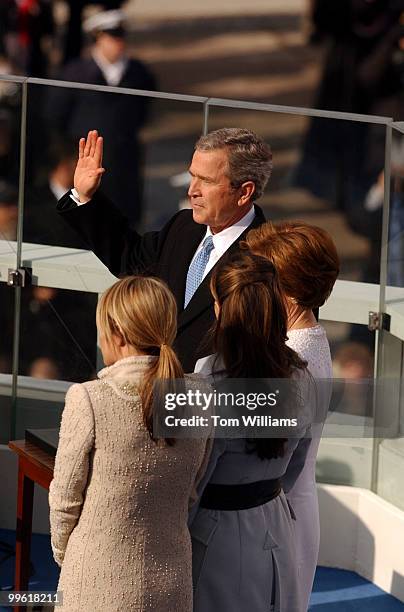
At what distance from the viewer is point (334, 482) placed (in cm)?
489

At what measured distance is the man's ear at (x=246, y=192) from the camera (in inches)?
144

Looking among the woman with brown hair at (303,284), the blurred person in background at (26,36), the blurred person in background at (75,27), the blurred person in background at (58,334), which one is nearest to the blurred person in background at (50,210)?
the blurred person in background at (58,334)

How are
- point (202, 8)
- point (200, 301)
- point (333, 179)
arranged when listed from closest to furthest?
point (200, 301), point (333, 179), point (202, 8)

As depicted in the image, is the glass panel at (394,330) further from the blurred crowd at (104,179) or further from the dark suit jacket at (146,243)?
the dark suit jacket at (146,243)

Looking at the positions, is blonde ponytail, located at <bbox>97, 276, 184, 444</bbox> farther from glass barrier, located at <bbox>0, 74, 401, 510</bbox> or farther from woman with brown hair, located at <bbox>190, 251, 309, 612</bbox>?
glass barrier, located at <bbox>0, 74, 401, 510</bbox>

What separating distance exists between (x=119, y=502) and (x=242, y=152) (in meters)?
1.23

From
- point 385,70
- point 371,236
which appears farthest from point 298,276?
point 385,70

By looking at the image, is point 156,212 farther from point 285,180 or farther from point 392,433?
point 285,180

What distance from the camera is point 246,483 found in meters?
2.96

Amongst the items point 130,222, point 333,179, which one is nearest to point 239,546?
point 130,222

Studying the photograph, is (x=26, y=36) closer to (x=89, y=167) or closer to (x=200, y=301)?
(x=89, y=167)

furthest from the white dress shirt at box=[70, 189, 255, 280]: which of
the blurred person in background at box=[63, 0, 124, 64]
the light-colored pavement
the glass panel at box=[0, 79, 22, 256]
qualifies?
the light-colored pavement

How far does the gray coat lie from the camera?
294 cm

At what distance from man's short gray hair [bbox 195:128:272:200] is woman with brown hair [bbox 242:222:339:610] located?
0.36 m
